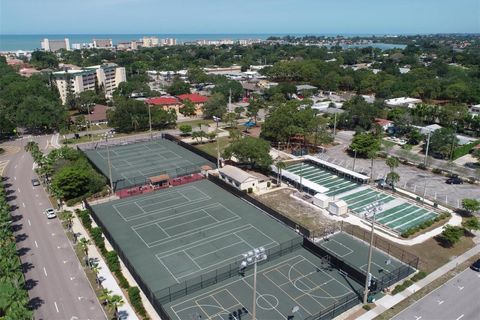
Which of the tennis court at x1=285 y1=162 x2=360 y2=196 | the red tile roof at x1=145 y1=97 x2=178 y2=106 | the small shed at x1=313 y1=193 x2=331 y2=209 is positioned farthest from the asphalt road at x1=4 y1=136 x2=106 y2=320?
the red tile roof at x1=145 y1=97 x2=178 y2=106

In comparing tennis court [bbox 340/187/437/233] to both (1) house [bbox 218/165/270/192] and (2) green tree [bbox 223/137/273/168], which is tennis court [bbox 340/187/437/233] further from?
(2) green tree [bbox 223/137/273/168]

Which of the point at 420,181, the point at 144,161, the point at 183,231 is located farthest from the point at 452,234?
the point at 144,161

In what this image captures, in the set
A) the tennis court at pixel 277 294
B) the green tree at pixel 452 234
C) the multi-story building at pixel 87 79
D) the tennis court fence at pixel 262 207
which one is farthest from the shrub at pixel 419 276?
the multi-story building at pixel 87 79

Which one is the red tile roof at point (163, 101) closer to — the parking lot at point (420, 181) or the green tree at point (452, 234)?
the parking lot at point (420, 181)

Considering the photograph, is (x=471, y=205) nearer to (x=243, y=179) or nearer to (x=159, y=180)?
(x=243, y=179)

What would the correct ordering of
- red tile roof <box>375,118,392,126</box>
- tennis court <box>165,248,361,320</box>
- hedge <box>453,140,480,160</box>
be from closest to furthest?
tennis court <box>165,248,361,320</box> → hedge <box>453,140,480,160</box> → red tile roof <box>375,118,392,126</box>

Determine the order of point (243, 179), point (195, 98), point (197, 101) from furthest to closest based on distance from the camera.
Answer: point (195, 98) < point (197, 101) < point (243, 179)

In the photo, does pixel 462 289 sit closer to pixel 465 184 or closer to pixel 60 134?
pixel 465 184
